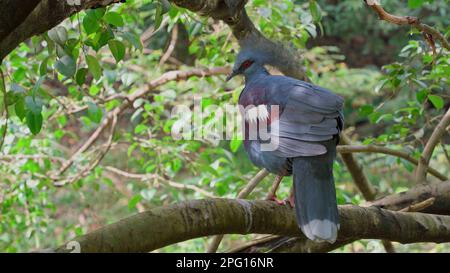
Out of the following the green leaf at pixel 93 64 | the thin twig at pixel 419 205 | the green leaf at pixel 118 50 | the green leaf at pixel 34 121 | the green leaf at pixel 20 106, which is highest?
the green leaf at pixel 118 50

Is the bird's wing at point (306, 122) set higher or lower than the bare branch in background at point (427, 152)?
higher

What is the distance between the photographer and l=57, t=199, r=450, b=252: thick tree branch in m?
1.56

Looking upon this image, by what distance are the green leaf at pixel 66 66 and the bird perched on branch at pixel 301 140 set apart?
75cm

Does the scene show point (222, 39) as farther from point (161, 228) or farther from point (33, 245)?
point (33, 245)

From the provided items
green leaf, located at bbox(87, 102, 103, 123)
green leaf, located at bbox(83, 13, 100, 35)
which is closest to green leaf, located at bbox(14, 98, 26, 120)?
green leaf, located at bbox(83, 13, 100, 35)

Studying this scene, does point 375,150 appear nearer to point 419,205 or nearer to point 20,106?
point 419,205

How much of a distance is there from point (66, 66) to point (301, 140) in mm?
817

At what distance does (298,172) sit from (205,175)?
1.71m

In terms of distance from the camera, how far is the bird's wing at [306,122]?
2189 millimetres

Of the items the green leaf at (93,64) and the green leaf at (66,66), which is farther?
the green leaf at (93,64)

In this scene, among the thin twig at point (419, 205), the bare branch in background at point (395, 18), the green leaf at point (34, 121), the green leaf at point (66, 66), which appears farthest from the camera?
the thin twig at point (419, 205)

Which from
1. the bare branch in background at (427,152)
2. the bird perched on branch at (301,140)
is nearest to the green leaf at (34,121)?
the bird perched on branch at (301,140)

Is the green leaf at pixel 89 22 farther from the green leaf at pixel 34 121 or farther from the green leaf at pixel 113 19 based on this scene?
the green leaf at pixel 34 121
